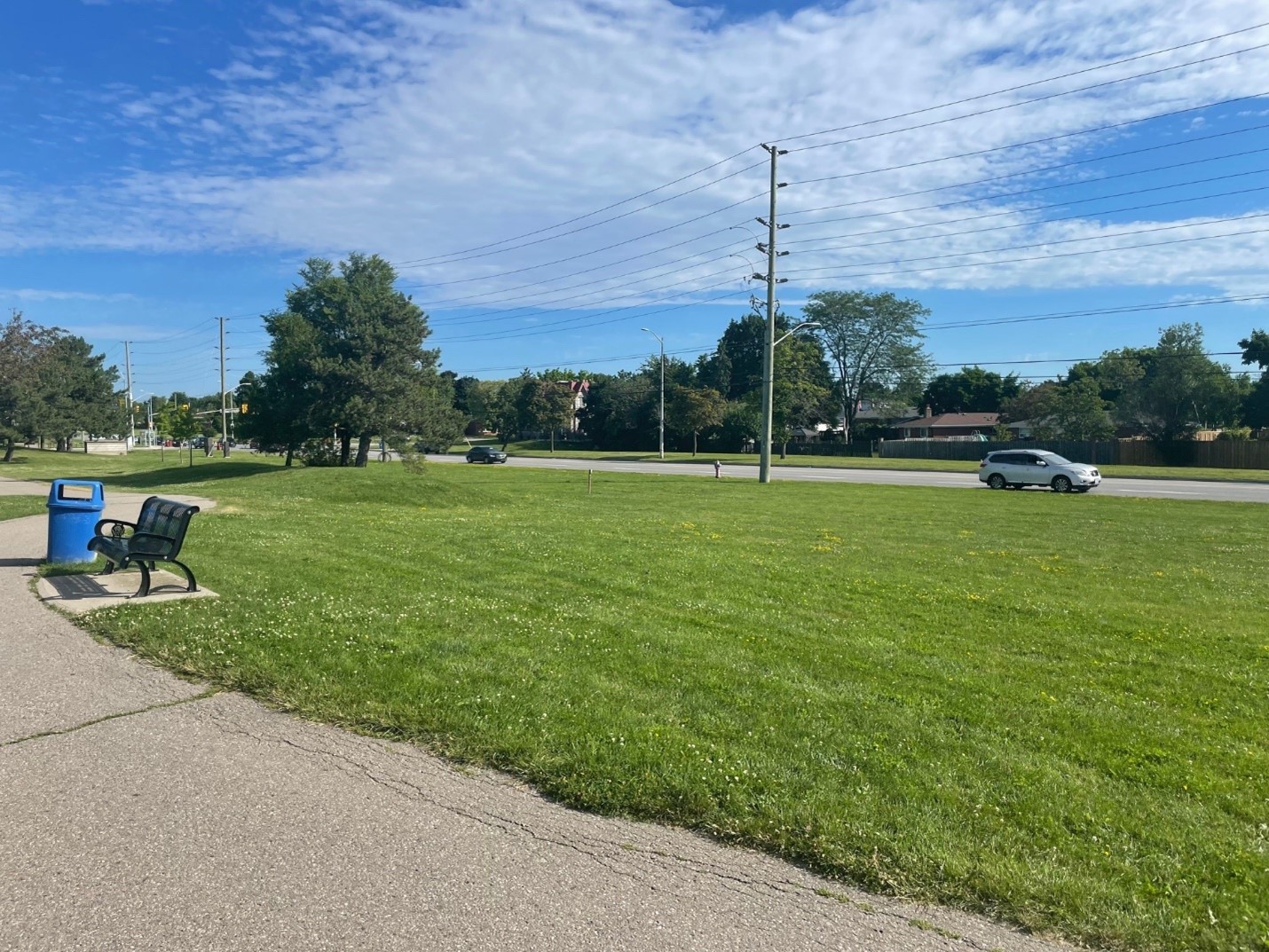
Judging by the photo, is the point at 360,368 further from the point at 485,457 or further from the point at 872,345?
the point at 872,345

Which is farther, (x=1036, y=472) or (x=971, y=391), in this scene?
(x=971, y=391)

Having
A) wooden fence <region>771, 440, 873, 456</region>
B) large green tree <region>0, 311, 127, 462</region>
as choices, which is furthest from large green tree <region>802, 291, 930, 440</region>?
large green tree <region>0, 311, 127, 462</region>

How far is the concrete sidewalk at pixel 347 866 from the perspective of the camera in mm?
3146

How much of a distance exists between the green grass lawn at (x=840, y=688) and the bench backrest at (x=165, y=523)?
656mm

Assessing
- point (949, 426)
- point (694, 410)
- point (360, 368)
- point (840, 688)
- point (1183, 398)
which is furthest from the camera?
point (949, 426)

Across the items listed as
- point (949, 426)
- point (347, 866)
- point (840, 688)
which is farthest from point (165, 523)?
point (949, 426)

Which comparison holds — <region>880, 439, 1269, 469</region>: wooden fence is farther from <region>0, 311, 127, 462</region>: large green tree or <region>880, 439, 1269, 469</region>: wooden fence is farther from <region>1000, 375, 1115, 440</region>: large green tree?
<region>0, 311, 127, 462</region>: large green tree

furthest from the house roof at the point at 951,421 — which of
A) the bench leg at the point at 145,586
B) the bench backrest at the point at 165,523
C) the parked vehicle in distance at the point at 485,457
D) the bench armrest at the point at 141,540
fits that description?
the bench leg at the point at 145,586

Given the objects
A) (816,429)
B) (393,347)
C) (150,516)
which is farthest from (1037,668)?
(816,429)

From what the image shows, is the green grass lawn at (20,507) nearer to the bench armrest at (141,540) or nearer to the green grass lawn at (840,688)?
the green grass lawn at (840,688)

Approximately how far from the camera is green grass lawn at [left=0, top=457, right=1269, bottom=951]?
3709 mm

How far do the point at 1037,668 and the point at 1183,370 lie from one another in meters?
77.5

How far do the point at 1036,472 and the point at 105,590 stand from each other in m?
31.4

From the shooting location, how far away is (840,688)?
5895mm
